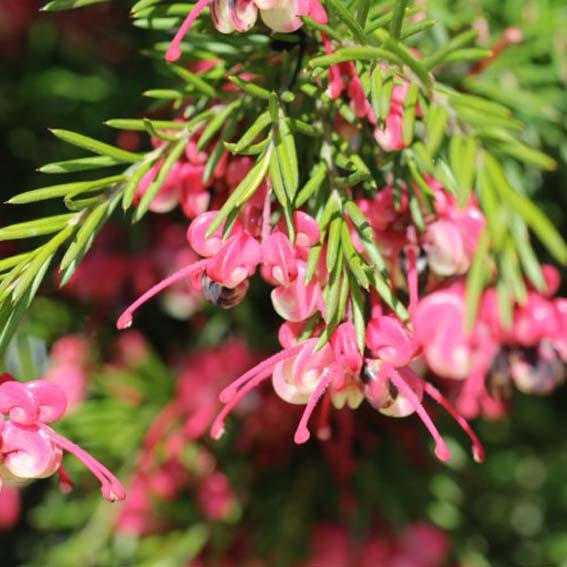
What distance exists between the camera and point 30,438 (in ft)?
1.42

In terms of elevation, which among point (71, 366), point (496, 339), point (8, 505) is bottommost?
point (8, 505)

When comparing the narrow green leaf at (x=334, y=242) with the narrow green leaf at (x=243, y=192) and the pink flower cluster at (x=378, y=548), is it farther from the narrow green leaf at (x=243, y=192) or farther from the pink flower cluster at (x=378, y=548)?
the pink flower cluster at (x=378, y=548)

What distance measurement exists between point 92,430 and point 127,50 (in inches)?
13.0

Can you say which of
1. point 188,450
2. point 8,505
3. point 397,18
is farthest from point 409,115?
point 8,505

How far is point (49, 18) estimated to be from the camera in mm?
919

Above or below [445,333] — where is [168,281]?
above

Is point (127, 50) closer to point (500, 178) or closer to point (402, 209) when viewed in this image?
point (402, 209)

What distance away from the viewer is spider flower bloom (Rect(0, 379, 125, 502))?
16.8 inches

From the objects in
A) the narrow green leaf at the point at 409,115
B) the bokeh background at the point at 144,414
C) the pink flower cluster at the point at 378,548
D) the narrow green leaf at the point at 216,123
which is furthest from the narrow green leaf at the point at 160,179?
the pink flower cluster at the point at 378,548

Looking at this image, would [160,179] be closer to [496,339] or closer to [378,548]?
[496,339]

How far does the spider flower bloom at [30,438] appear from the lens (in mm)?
428

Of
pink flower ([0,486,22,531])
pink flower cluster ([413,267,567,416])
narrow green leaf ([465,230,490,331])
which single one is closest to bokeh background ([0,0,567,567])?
pink flower ([0,486,22,531])

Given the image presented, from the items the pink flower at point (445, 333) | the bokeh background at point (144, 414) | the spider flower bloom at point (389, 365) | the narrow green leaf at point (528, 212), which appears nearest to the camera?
the narrow green leaf at point (528, 212)

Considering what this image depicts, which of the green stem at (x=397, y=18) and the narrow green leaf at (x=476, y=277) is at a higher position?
the green stem at (x=397, y=18)
